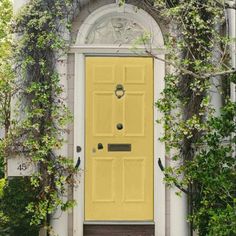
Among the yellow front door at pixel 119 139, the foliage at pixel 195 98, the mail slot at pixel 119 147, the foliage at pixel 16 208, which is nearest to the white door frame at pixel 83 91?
the yellow front door at pixel 119 139

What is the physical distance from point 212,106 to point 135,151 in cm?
111

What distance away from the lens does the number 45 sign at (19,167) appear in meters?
6.33

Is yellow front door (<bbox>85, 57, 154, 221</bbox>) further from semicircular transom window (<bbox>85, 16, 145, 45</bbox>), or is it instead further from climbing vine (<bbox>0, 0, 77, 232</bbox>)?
climbing vine (<bbox>0, 0, 77, 232</bbox>)

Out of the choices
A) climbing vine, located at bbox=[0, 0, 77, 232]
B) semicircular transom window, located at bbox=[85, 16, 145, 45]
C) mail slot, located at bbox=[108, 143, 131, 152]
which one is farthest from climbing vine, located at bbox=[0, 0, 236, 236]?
mail slot, located at bbox=[108, 143, 131, 152]

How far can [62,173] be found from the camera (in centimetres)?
631

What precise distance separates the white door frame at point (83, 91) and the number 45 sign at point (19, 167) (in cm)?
58

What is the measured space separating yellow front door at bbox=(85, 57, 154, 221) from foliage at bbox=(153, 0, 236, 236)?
400mm

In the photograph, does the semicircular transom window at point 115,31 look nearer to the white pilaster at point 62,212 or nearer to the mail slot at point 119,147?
the white pilaster at point 62,212

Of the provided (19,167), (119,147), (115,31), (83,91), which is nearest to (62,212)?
(19,167)

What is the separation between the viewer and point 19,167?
634 cm

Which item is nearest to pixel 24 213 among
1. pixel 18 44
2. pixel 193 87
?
pixel 18 44

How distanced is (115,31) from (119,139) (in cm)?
137

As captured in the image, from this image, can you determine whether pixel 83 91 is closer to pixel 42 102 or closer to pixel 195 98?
pixel 42 102

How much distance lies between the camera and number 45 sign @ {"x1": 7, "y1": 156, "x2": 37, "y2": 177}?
249 inches
